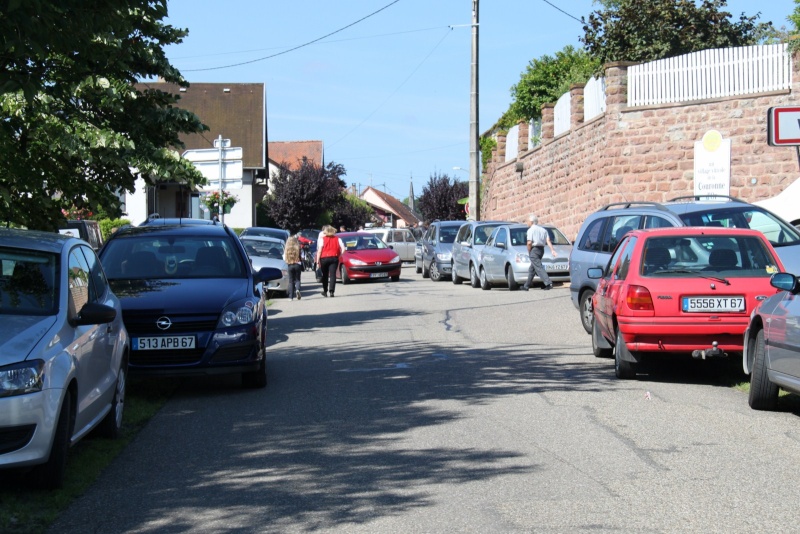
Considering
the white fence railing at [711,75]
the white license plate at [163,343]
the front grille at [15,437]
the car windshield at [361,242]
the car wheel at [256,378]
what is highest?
the white fence railing at [711,75]

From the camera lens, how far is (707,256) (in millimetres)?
10820

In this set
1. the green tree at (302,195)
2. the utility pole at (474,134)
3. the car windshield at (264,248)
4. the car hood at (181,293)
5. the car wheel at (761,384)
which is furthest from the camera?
the green tree at (302,195)

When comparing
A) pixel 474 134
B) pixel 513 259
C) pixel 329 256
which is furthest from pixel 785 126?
pixel 474 134

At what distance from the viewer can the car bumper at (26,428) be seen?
5.80 meters

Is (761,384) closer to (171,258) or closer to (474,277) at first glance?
(171,258)

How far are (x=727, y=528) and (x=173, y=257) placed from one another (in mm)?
7365

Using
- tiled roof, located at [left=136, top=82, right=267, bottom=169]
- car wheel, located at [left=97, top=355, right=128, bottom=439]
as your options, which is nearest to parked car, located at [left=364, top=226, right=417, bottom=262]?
tiled roof, located at [left=136, top=82, right=267, bottom=169]

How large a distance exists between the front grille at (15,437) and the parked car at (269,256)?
18.8 meters

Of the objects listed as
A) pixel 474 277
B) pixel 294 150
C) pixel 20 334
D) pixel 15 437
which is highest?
pixel 294 150

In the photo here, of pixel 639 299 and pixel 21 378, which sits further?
pixel 639 299

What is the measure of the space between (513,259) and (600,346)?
1400cm

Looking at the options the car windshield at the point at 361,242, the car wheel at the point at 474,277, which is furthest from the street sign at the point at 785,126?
the car windshield at the point at 361,242

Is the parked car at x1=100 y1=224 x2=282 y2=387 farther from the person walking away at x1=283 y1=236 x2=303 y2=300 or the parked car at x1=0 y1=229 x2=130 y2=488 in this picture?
the person walking away at x1=283 y1=236 x2=303 y2=300

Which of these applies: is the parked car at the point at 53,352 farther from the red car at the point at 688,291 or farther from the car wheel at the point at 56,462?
the red car at the point at 688,291
